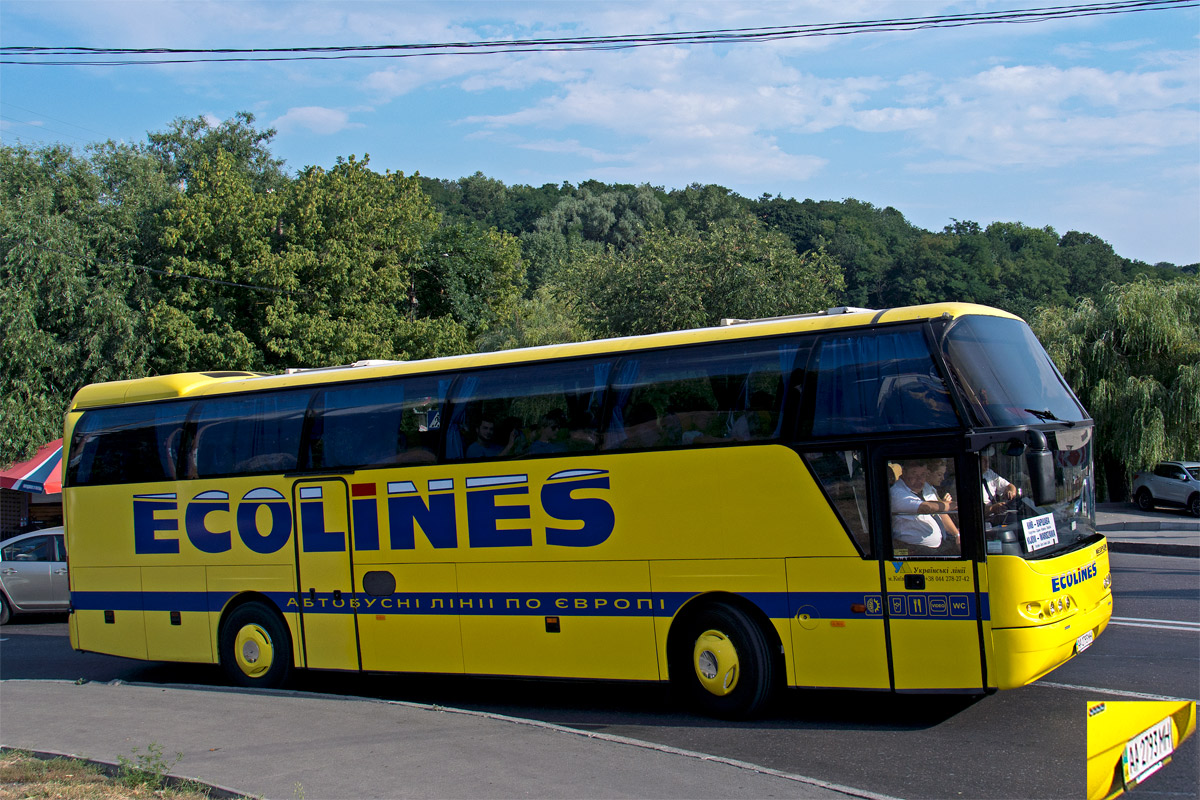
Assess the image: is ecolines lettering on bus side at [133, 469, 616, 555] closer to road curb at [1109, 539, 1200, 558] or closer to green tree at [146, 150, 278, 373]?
road curb at [1109, 539, 1200, 558]

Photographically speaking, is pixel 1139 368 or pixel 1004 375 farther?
pixel 1139 368

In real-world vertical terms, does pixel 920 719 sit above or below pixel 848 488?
below

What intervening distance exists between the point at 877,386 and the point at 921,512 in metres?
1.01

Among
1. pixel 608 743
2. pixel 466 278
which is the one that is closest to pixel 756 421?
pixel 608 743

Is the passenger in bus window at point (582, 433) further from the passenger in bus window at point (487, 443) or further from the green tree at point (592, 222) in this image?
the green tree at point (592, 222)

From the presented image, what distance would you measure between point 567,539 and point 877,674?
289 cm

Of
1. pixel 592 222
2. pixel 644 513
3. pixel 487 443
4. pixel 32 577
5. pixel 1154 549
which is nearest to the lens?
pixel 644 513

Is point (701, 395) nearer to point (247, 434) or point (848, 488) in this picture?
point (848, 488)

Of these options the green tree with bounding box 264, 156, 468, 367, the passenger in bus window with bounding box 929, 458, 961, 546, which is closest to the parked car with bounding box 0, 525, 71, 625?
the green tree with bounding box 264, 156, 468, 367

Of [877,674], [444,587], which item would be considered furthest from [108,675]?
[877,674]

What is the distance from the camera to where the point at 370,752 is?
7043mm

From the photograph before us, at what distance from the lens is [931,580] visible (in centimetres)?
724

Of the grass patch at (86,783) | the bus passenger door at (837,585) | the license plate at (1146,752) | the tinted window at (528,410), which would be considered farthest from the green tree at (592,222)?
the license plate at (1146,752)

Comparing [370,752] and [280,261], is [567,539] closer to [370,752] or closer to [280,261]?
[370,752]
